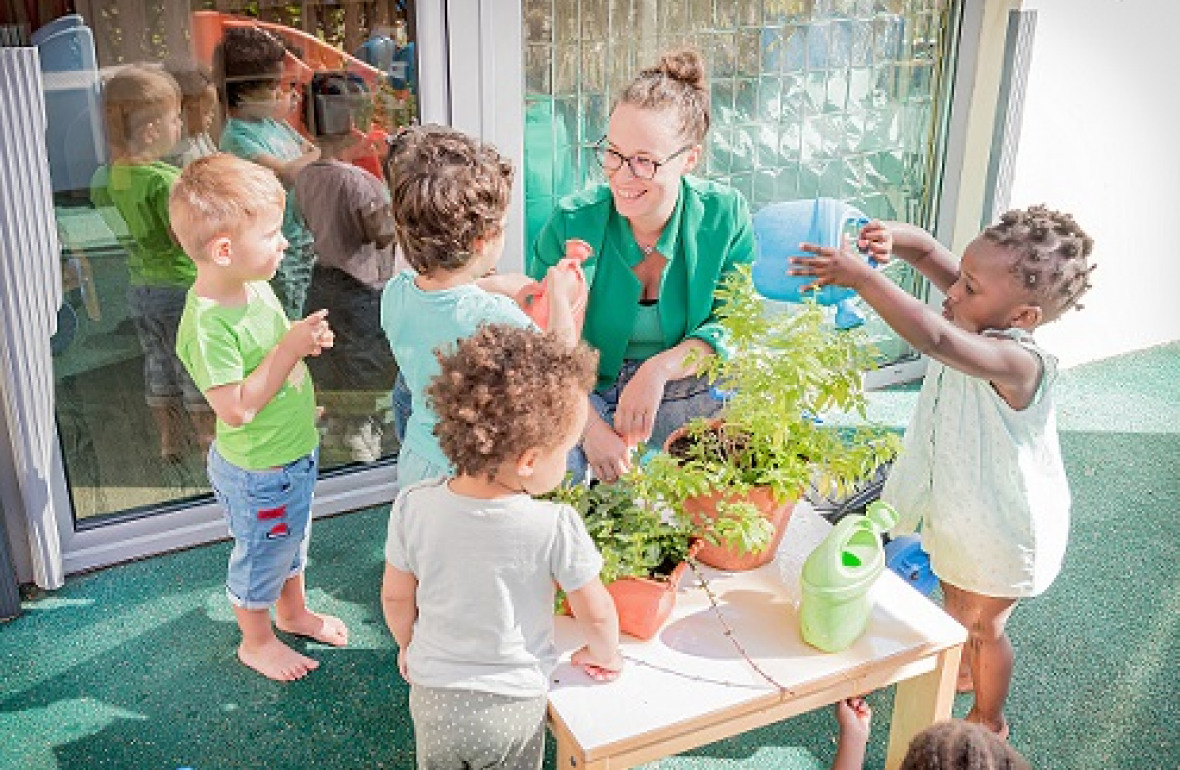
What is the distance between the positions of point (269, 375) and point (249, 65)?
89 centimetres

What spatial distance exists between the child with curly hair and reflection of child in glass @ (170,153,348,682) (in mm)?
1047

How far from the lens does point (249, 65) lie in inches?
107

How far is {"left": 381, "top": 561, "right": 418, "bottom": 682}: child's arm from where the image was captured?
5.76ft

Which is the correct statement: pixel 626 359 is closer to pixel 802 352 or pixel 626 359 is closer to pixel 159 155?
pixel 802 352

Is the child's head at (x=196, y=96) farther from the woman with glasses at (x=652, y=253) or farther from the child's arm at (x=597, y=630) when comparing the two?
the child's arm at (x=597, y=630)

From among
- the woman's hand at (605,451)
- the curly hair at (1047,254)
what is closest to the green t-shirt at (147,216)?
the woman's hand at (605,451)

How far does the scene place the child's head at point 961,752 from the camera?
1.41 metres

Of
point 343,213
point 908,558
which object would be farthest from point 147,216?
point 908,558

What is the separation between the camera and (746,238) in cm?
255

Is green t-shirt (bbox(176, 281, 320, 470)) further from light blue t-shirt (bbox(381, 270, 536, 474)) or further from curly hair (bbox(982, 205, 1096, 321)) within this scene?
curly hair (bbox(982, 205, 1096, 321))

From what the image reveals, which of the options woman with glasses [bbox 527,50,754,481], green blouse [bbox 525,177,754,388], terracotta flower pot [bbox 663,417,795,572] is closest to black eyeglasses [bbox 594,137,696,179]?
woman with glasses [bbox 527,50,754,481]

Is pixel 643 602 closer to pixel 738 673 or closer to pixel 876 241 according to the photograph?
pixel 738 673

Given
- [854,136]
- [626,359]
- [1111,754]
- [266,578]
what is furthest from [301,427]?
[854,136]

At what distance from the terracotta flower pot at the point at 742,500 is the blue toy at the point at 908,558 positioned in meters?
Answer: 0.52
